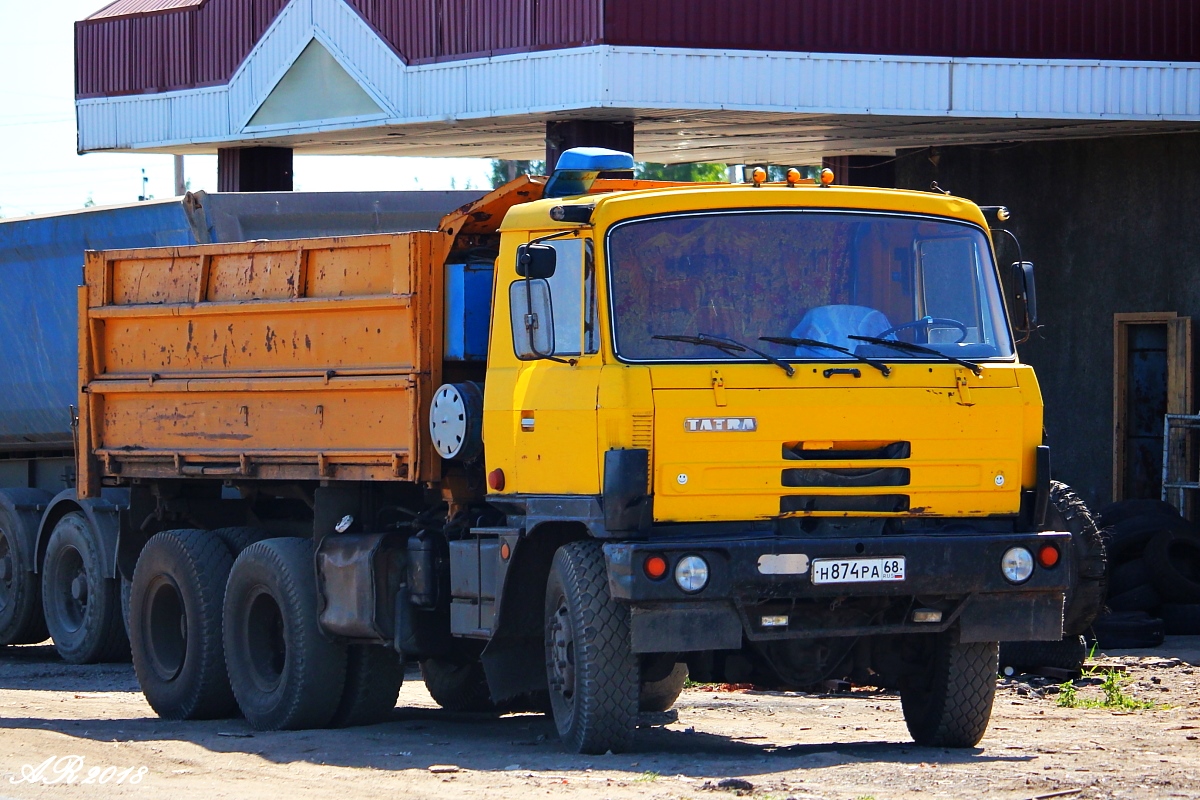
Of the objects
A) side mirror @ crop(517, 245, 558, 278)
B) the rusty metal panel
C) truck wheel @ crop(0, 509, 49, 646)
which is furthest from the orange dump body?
the rusty metal panel

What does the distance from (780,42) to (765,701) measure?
8.70m

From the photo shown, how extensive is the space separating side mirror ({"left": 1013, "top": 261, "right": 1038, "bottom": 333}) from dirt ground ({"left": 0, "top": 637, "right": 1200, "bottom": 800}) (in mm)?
2066

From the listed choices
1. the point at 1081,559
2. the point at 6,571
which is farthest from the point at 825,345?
the point at 6,571

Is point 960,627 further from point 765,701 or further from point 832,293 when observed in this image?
point 765,701

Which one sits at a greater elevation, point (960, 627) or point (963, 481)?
point (963, 481)

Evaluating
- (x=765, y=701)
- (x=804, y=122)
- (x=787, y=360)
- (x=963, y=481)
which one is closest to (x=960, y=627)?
(x=963, y=481)

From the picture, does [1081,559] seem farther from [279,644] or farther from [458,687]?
[279,644]

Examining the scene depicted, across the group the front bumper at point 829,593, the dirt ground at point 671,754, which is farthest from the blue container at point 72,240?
the front bumper at point 829,593

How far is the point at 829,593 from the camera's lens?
867 cm

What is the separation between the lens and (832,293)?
901 cm

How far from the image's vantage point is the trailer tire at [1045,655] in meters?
12.4

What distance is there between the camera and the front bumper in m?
8.52

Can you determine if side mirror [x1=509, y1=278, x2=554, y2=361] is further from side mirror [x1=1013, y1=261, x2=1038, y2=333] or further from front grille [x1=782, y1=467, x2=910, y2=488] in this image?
side mirror [x1=1013, y1=261, x2=1038, y2=333]

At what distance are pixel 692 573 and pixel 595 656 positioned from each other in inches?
23.9
